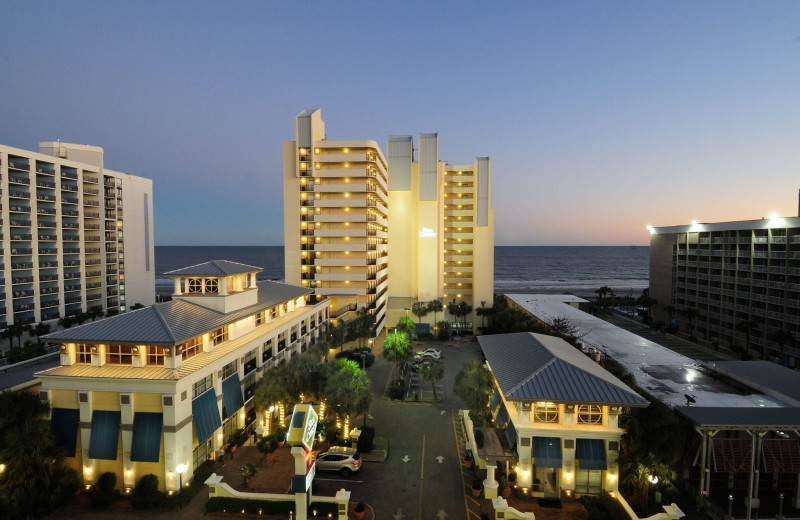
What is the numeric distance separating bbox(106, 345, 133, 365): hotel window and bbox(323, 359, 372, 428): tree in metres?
13.6

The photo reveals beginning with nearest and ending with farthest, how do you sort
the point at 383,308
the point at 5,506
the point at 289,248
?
the point at 5,506 → the point at 289,248 → the point at 383,308

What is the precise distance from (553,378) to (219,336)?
83.9 feet

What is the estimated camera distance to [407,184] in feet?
243

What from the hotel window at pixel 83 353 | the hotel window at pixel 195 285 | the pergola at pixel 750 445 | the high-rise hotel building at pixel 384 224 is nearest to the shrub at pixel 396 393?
the hotel window at pixel 195 285

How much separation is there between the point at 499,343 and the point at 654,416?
15.0m

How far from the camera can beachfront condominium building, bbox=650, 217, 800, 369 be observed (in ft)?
168

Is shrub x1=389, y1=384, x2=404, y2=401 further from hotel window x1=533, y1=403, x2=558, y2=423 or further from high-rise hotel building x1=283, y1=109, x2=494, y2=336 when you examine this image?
high-rise hotel building x1=283, y1=109, x2=494, y2=336

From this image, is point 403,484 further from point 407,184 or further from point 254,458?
point 407,184

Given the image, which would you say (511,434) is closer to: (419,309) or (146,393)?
(146,393)

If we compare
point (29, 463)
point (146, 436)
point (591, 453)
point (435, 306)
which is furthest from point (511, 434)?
point (435, 306)

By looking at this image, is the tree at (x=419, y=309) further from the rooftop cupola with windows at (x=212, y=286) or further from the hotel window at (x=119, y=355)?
the hotel window at (x=119, y=355)

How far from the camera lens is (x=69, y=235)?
64625 mm

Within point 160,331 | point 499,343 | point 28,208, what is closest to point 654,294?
point 499,343

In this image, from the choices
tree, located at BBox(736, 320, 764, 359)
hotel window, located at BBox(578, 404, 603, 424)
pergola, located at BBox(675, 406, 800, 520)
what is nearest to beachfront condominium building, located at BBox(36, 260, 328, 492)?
hotel window, located at BBox(578, 404, 603, 424)
